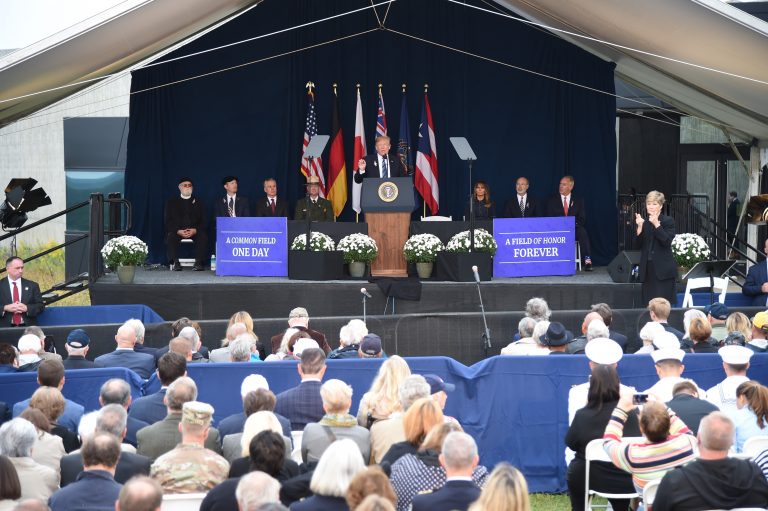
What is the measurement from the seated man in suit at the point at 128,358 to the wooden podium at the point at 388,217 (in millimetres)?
5731

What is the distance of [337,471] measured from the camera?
475cm

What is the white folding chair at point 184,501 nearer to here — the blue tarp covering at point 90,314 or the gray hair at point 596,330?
the gray hair at point 596,330

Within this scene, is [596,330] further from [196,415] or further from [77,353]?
[77,353]

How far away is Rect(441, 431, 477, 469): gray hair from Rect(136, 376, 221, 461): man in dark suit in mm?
1965

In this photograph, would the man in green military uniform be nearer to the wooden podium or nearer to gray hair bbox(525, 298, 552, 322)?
the wooden podium

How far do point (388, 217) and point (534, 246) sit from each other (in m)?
1.97

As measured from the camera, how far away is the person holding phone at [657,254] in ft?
40.0

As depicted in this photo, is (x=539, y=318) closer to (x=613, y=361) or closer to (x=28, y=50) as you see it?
(x=613, y=361)

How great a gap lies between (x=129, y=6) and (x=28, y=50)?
1.16 m

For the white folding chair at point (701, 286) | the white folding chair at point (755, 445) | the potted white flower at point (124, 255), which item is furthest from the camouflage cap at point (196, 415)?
the potted white flower at point (124, 255)

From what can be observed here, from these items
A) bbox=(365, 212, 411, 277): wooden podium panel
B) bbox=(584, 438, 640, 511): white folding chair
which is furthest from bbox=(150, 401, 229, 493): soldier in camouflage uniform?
bbox=(365, 212, 411, 277): wooden podium panel

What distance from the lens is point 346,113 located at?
57.9 feet

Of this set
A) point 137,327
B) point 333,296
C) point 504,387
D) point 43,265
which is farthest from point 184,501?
point 43,265

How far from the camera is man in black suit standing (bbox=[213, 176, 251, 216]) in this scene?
16016 mm
